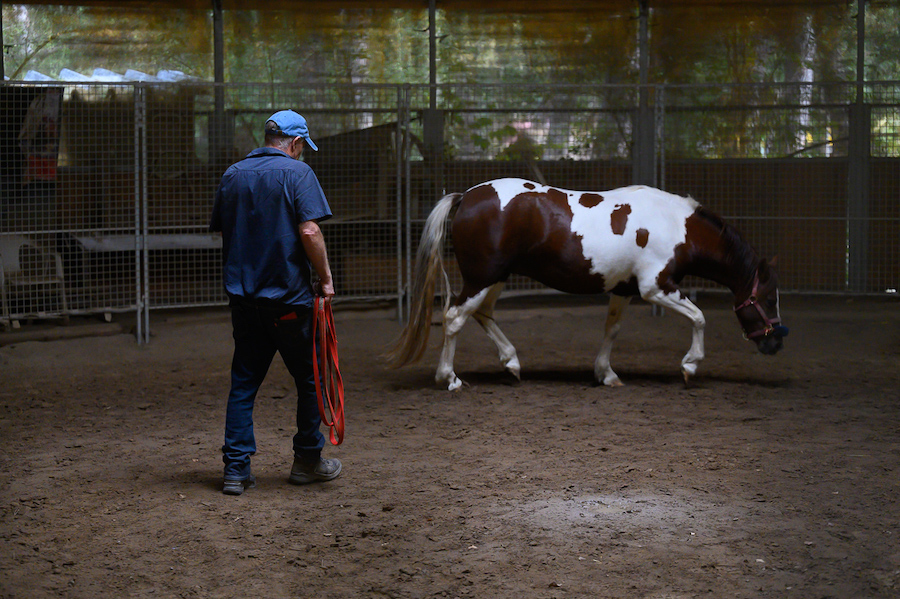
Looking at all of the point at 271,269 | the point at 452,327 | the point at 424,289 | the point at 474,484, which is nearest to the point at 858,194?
the point at 452,327

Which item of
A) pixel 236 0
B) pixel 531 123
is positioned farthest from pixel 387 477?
pixel 236 0

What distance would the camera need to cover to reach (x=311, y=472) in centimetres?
448

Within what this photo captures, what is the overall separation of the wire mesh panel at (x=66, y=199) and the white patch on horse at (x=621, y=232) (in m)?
4.22

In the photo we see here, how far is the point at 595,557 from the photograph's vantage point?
137 inches

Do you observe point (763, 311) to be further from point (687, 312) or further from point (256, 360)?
point (256, 360)

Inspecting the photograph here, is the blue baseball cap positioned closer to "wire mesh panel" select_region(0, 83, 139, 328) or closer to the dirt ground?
the dirt ground

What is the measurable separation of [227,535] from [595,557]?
1545 mm

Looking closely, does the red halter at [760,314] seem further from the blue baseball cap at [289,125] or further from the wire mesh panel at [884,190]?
the blue baseball cap at [289,125]

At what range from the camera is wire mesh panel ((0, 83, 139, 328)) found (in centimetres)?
823

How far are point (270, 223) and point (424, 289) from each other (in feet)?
8.10

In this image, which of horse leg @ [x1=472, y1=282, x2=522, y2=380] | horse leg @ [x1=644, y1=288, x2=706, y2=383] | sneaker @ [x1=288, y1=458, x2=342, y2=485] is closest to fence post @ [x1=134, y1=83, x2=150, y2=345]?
horse leg @ [x1=472, y1=282, x2=522, y2=380]

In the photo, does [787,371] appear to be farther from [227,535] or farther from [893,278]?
[227,535]

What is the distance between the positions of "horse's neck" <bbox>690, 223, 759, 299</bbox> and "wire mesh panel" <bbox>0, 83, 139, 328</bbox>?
5214mm

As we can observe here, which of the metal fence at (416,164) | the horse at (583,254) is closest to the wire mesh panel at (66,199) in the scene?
the metal fence at (416,164)
